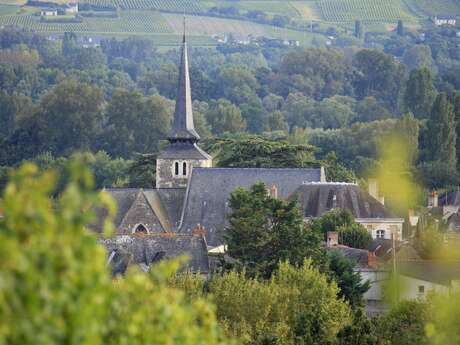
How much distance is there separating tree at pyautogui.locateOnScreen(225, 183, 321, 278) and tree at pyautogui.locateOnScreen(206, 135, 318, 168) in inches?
952

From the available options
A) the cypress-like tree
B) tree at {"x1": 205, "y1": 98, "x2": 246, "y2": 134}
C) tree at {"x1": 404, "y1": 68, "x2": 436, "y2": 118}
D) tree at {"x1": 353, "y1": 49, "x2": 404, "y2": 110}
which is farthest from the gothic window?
tree at {"x1": 353, "y1": 49, "x2": 404, "y2": 110}

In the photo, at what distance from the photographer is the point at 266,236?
49.2m

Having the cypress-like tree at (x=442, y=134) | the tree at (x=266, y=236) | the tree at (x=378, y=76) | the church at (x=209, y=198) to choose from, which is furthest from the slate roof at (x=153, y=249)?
the tree at (x=378, y=76)

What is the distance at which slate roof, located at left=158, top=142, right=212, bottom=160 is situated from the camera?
67750mm

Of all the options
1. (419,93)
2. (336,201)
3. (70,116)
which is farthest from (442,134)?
(336,201)

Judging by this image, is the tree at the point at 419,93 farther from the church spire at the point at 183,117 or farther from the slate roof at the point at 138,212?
the slate roof at the point at 138,212

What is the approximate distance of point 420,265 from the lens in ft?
160

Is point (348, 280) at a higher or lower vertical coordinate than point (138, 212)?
lower

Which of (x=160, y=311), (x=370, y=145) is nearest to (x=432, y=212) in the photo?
(x=370, y=145)

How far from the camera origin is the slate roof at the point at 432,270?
46719 mm

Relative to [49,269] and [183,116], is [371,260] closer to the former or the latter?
[183,116]

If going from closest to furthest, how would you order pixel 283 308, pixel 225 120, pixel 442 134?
pixel 283 308
pixel 442 134
pixel 225 120

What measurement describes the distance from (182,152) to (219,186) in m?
4.28

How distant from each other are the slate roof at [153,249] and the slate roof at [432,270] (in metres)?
5.18
